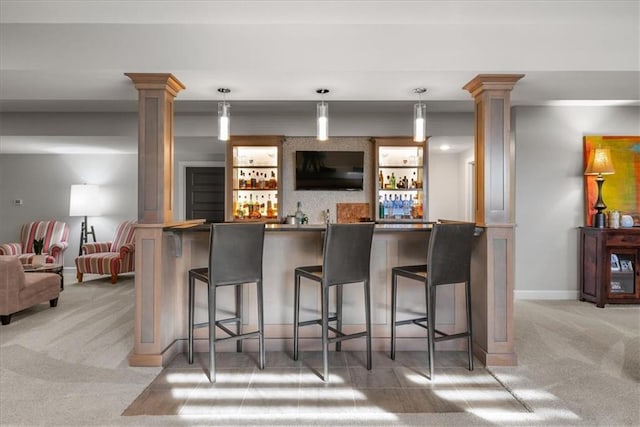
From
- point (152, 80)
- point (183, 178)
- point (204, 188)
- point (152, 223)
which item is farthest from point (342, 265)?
point (183, 178)

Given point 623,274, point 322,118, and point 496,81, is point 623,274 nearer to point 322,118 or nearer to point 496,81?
point 496,81

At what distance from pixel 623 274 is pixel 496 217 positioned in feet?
10.2

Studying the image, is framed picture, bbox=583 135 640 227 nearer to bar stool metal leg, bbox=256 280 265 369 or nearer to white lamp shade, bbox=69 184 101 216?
bar stool metal leg, bbox=256 280 265 369

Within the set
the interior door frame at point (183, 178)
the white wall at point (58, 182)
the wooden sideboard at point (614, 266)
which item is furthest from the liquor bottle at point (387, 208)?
the white wall at point (58, 182)

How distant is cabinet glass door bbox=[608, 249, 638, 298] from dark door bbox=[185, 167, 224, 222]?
5.98 meters

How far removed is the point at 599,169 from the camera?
509 centimetres

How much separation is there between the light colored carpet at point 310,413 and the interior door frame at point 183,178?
2.81 meters

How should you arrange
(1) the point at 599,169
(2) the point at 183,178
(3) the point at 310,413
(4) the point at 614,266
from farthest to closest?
(2) the point at 183,178 → (1) the point at 599,169 → (4) the point at 614,266 → (3) the point at 310,413

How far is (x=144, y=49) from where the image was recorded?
2984 mm

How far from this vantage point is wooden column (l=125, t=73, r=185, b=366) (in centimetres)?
303

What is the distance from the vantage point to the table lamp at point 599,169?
16.6 feet

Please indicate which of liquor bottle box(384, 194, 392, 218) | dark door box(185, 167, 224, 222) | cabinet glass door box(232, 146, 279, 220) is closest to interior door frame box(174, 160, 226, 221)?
dark door box(185, 167, 224, 222)

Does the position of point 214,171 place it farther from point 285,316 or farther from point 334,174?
point 285,316

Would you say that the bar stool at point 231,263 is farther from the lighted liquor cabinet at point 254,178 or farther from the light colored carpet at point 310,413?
the lighted liquor cabinet at point 254,178
